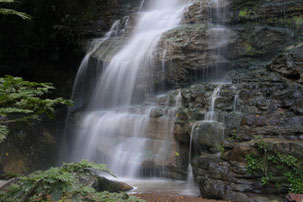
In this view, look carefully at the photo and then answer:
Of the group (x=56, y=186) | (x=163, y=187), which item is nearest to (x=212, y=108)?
(x=163, y=187)

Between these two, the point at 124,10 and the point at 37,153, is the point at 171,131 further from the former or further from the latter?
the point at 124,10

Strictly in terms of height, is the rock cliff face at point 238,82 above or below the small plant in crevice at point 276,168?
above

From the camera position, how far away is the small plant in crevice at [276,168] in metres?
4.83

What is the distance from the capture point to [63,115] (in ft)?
37.8


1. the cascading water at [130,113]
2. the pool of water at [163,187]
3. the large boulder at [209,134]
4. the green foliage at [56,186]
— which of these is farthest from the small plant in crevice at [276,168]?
the green foliage at [56,186]

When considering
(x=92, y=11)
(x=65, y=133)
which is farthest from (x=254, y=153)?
(x=92, y=11)

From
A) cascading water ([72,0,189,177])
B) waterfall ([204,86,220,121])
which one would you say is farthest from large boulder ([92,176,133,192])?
waterfall ([204,86,220,121])

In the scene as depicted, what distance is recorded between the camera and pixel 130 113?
9.34m

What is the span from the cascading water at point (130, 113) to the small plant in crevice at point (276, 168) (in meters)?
2.80

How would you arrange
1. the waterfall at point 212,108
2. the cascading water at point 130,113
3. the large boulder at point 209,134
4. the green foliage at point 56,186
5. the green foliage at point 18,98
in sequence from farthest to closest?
the cascading water at point 130,113 < the waterfall at point 212,108 < the large boulder at point 209,134 < the green foliage at point 18,98 < the green foliage at point 56,186

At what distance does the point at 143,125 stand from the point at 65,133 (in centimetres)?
440

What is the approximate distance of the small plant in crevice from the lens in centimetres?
483

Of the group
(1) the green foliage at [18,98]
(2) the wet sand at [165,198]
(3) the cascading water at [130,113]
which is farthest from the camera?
(3) the cascading water at [130,113]

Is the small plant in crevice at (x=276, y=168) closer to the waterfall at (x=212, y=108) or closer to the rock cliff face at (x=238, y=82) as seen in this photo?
the rock cliff face at (x=238, y=82)
